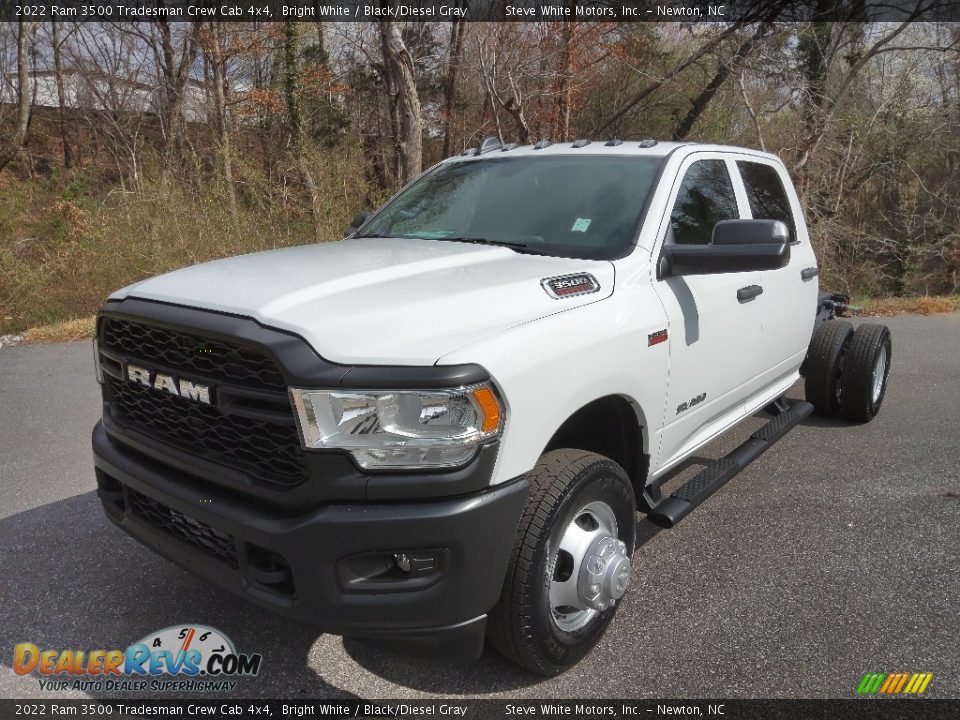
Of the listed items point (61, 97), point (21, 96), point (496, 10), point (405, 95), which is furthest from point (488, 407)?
point (61, 97)

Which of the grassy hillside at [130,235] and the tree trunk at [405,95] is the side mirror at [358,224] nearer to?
the grassy hillside at [130,235]

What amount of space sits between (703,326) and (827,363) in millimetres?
2568

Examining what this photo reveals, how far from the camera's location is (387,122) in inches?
894

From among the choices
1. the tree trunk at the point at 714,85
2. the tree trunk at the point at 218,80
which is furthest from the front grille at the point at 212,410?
the tree trunk at the point at 218,80

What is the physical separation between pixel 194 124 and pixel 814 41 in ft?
50.8

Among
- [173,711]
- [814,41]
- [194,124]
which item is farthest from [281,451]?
[194,124]

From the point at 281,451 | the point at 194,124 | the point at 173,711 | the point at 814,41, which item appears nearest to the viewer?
the point at 281,451

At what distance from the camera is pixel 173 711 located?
2523 millimetres

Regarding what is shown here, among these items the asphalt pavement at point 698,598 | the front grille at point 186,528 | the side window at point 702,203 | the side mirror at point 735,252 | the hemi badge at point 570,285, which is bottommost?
the asphalt pavement at point 698,598

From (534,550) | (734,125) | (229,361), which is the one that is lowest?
(534,550)

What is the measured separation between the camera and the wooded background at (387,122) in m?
11.6

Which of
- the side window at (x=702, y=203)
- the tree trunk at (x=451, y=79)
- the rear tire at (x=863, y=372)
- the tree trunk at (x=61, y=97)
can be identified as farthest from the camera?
the tree trunk at (x=61, y=97)

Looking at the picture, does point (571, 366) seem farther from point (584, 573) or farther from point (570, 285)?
point (584, 573)

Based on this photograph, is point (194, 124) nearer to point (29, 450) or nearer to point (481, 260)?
point (29, 450)
